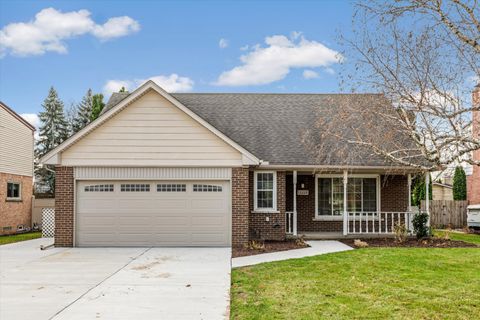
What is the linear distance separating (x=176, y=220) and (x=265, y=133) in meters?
5.11

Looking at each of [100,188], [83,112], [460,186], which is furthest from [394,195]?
[83,112]

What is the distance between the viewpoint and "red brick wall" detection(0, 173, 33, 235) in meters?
22.1

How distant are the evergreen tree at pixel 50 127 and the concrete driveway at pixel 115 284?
35.5 meters

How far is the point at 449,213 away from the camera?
23812mm

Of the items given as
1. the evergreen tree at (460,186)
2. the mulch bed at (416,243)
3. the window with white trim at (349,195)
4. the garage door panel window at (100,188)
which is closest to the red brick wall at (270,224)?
the mulch bed at (416,243)

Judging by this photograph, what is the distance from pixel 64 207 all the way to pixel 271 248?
272 inches

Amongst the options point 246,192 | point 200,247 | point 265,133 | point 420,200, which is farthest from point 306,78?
point 200,247

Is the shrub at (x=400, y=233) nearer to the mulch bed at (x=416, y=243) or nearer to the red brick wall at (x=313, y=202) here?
the mulch bed at (x=416, y=243)

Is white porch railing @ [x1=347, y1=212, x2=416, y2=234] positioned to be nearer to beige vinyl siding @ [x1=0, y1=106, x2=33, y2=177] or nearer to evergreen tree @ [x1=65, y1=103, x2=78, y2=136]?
beige vinyl siding @ [x1=0, y1=106, x2=33, y2=177]

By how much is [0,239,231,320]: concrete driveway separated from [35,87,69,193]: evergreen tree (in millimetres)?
35469

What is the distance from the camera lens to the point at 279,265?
1116 cm

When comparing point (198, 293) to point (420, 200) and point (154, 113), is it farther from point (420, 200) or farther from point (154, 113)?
point (420, 200)

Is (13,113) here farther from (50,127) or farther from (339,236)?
(50,127)

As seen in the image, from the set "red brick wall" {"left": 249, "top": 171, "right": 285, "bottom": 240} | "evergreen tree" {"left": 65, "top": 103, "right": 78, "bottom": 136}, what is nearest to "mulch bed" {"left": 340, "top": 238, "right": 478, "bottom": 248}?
"red brick wall" {"left": 249, "top": 171, "right": 285, "bottom": 240}
